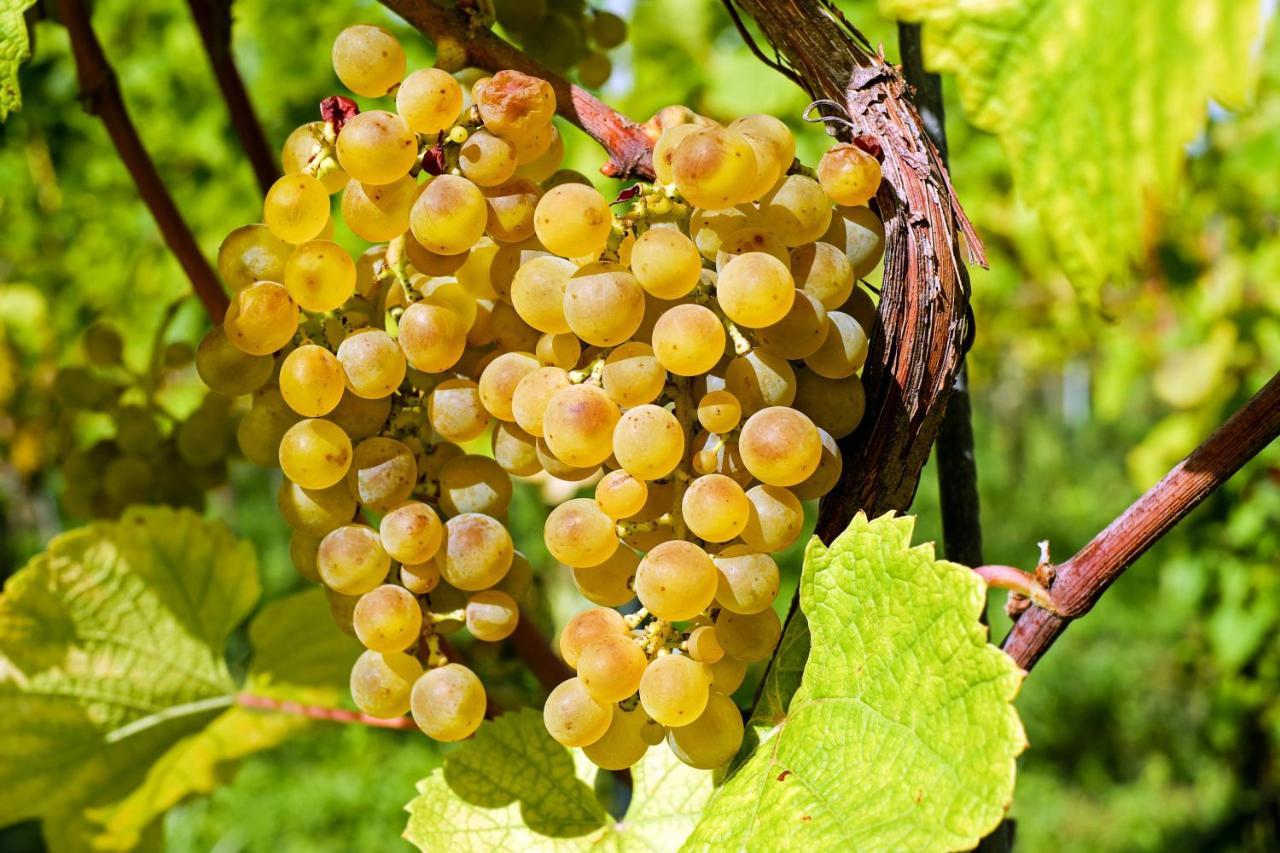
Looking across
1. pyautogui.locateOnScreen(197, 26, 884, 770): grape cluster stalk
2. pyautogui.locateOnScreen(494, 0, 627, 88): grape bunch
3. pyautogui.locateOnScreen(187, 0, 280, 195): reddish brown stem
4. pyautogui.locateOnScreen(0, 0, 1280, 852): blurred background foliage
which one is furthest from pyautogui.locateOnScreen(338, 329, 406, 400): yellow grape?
pyautogui.locateOnScreen(0, 0, 1280, 852): blurred background foliage

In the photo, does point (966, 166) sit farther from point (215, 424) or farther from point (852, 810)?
point (852, 810)

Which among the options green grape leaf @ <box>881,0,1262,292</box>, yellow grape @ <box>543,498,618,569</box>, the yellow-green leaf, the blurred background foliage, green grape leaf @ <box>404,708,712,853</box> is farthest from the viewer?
the blurred background foliage

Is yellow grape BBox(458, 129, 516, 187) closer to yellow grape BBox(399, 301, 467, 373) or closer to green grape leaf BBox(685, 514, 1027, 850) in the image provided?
yellow grape BBox(399, 301, 467, 373)

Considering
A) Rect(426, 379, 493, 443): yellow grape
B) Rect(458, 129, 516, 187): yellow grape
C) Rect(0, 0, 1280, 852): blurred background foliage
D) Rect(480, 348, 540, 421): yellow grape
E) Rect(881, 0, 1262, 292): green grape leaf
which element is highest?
Rect(881, 0, 1262, 292): green grape leaf

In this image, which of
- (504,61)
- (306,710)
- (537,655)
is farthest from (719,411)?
(306,710)

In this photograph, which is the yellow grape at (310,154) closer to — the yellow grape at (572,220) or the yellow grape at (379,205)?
the yellow grape at (379,205)

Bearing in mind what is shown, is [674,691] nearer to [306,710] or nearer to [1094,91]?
[1094,91]
